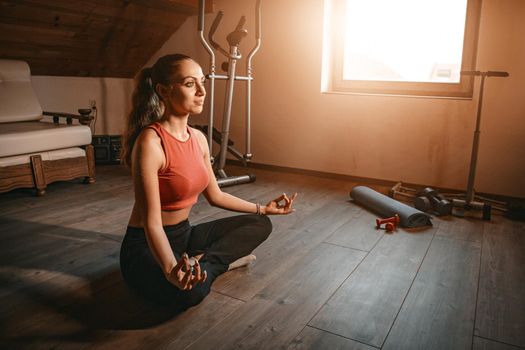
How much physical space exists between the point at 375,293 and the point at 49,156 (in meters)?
2.57

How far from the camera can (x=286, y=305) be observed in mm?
1653

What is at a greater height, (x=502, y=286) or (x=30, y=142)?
(x=30, y=142)

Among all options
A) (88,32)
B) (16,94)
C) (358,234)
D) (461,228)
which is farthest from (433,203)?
(16,94)

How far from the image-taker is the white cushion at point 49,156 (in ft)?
9.84

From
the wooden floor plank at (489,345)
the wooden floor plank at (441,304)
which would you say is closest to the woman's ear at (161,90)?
the wooden floor plank at (441,304)

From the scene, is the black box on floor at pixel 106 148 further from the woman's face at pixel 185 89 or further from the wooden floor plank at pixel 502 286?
the wooden floor plank at pixel 502 286

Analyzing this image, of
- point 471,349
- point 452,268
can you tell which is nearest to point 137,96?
point 471,349

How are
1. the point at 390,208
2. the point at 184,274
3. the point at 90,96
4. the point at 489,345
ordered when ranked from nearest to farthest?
1. the point at 184,274
2. the point at 489,345
3. the point at 390,208
4. the point at 90,96

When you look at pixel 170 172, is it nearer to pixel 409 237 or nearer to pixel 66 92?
pixel 409 237

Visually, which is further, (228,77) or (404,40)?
(404,40)

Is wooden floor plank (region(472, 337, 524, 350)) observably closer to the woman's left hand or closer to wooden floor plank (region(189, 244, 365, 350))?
wooden floor plank (region(189, 244, 365, 350))

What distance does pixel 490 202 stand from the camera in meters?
3.03

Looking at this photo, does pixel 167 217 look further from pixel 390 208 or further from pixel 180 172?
pixel 390 208

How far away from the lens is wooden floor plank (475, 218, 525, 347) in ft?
4.91
